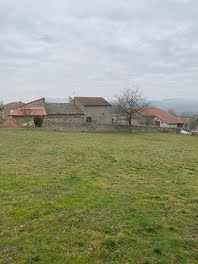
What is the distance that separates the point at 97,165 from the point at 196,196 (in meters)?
4.79

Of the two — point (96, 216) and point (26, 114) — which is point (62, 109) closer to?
point (26, 114)

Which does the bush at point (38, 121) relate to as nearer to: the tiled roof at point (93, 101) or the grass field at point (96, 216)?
the tiled roof at point (93, 101)

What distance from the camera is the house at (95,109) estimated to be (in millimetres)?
37406

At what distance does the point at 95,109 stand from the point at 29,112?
1201 cm

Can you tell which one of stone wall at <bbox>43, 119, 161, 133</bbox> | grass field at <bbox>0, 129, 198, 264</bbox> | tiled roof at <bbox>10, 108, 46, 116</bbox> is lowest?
grass field at <bbox>0, 129, 198, 264</bbox>

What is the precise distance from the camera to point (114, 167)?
965 cm

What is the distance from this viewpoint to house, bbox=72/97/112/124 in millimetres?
37406

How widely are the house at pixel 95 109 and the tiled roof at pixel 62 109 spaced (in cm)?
120

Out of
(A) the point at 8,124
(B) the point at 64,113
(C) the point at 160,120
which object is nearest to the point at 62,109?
(B) the point at 64,113

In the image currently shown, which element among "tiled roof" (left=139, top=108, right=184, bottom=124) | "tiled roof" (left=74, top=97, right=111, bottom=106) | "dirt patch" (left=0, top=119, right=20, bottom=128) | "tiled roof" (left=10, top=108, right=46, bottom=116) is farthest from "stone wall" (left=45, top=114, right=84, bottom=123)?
"tiled roof" (left=139, top=108, right=184, bottom=124)

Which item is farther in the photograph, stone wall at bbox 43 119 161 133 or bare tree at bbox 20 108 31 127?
bare tree at bbox 20 108 31 127

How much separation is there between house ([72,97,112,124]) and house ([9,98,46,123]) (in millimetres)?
7231

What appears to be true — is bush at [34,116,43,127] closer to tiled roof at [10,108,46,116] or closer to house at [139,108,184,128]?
tiled roof at [10,108,46,116]

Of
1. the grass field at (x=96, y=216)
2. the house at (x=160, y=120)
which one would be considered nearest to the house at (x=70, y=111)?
the house at (x=160, y=120)
